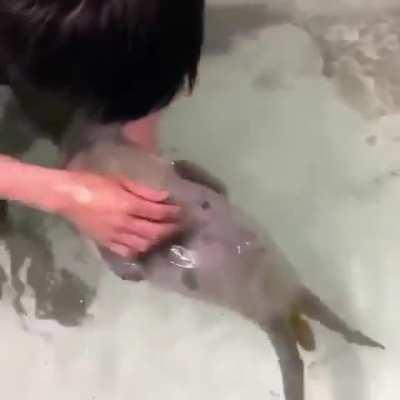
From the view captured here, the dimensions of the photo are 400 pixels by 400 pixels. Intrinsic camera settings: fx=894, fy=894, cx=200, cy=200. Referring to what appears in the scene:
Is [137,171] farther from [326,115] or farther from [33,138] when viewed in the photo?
[326,115]

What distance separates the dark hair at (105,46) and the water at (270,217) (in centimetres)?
23

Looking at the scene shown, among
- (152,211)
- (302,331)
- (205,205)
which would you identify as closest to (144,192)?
(152,211)

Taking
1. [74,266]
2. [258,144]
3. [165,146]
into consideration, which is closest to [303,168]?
[258,144]

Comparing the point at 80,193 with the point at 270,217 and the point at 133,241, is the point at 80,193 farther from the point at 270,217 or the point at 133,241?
the point at 270,217

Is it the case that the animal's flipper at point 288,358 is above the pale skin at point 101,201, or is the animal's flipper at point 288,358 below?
below

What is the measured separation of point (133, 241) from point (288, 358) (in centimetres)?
24

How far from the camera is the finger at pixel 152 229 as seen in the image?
0.77 m

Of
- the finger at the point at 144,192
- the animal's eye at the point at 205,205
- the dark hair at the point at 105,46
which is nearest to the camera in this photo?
the dark hair at the point at 105,46

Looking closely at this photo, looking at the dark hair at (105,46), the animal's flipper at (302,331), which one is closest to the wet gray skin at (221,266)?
the animal's flipper at (302,331)

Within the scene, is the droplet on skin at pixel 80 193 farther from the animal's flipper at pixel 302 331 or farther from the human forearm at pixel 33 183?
the animal's flipper at pixel 302 331

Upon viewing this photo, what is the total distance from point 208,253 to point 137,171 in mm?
106

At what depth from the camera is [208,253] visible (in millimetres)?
875

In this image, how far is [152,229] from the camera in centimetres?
79

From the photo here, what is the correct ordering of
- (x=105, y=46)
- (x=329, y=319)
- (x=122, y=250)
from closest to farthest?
(x=105, y=46), (x=122, y=250), (x=329, y=319)
